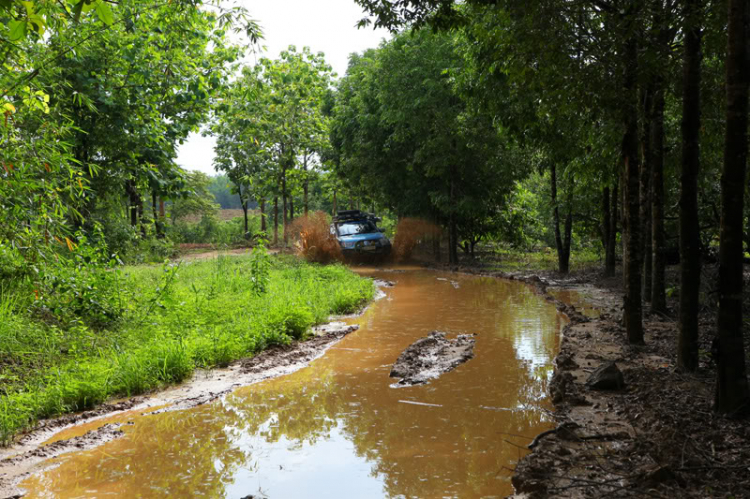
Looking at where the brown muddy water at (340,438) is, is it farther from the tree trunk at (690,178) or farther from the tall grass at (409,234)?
the tall grass at (409,234)

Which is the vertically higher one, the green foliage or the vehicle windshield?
the green foliage

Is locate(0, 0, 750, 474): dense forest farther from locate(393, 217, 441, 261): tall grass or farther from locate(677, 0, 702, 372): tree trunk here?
locate(393, 217, 441, 261): tall grass

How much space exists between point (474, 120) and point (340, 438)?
1380 cm

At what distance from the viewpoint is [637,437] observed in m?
4.45

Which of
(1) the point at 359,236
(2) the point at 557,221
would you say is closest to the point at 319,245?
(1) the point at 359,236

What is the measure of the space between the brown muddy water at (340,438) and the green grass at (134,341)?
0.85 m

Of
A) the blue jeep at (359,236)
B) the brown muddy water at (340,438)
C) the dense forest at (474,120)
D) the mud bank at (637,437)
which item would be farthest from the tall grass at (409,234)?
the mud bank at (637,437)

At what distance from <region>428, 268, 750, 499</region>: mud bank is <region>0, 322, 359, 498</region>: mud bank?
3.49 meters

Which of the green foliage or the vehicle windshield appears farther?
the vehicle windshield

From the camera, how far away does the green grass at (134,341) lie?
5949 mm

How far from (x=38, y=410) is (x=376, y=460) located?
3.38 metres

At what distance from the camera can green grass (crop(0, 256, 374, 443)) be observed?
5.95 meters

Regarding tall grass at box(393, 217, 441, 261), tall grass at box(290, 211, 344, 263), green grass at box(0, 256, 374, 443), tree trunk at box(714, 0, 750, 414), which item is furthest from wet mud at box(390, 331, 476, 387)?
tall grass at box(393, 217, 441, 261)

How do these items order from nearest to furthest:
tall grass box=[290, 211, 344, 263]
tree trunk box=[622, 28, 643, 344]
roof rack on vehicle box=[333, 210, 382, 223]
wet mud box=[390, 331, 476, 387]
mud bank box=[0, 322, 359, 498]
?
mud bank box=[0, 322, 359, 498] → wet mud box=[390, 331, 476, 387] → tree trunk box=[622, 28, 643, 344] → tall grass box=[290, 211, 344, 263] → roof rack on vehicle box=[333, 210, 382, 223]
